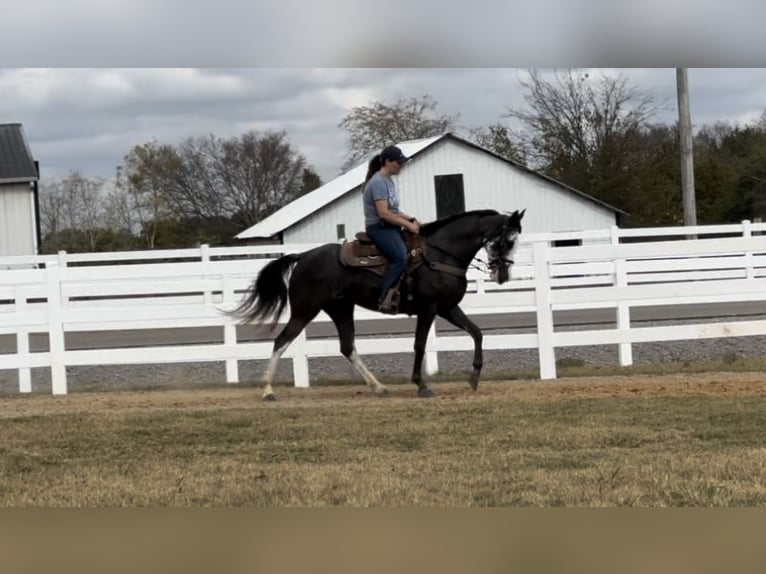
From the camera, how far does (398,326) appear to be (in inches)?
599

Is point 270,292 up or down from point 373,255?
down

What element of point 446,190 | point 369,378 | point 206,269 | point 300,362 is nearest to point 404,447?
point 369,378

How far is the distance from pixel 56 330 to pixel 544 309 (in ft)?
16.9

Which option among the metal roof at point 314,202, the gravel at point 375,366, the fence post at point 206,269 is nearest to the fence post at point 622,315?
the gravel at point 375,366

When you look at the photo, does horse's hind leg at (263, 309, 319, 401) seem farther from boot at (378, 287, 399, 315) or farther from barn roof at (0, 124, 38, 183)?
barn roof at (0, 124, 38, 183)

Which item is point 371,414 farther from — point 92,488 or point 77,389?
point 77,389

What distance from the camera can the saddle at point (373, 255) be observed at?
9133 mm

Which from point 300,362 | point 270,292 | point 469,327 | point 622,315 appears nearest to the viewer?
point 469,327

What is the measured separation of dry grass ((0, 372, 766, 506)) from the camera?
465 centimetres

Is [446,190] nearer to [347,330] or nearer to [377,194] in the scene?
[347,330]

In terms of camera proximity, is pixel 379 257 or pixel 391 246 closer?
pixel 391 246

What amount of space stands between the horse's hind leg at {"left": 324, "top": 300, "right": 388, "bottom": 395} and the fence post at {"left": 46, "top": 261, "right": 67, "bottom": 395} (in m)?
2.98

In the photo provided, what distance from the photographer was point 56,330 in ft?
34.2

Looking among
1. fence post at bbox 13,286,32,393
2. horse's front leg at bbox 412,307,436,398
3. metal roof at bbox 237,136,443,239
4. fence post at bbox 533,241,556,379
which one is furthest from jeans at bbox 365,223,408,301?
metal roof at bbox 237,136,443,239
